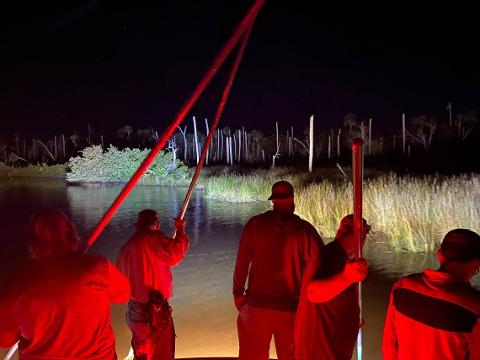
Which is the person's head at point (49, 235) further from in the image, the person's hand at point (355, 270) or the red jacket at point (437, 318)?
the red jacket at point (437, 318)

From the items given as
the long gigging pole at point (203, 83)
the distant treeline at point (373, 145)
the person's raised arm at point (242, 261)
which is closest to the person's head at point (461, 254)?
the long gigging pole at point (203, 83)

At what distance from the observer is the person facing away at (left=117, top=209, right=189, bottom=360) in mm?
3842

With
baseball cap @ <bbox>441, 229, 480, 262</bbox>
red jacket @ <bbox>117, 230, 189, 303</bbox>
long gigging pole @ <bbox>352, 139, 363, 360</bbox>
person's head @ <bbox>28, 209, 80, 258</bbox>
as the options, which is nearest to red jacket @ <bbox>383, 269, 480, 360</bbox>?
baseball cap @ <bbox>441, 229, 480, 262</bbox>

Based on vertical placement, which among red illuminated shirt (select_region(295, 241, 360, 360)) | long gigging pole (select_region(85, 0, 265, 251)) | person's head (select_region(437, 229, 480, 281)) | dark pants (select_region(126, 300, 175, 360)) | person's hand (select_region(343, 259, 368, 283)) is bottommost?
dark pants (select_region(126, 300, 175, 360))

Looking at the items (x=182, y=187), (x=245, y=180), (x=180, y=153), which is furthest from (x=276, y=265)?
(x=180, y=153)

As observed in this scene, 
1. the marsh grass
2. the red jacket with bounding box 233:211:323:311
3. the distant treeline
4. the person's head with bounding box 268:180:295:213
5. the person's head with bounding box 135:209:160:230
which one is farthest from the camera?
the distant treeline

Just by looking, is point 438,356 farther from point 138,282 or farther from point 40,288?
point 138,282

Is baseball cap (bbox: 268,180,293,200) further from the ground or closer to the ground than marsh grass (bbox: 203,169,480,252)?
further from the ground

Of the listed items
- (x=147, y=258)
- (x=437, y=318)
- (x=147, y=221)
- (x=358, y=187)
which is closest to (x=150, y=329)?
(x=147, y=258)

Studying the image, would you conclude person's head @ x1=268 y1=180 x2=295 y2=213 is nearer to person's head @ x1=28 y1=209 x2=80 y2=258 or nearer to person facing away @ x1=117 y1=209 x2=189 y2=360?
person facing away @ x1=117 y1=209 x2=189 y2=360

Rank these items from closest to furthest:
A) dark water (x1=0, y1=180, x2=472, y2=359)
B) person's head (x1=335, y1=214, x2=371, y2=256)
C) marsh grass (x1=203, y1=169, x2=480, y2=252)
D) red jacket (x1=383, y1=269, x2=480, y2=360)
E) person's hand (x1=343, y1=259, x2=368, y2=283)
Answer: red jacket (x1=383, y1=269, x2=480, y2=360)
person's hand (x1=343, y1=259, x2=368, y2=283)
person's head (x1=335, y1=214, x2=371, y2=256)
dark water (x1=0, y1=180, x2=472, y2=359)
marsh grass (x1=203, y1=169, x2=480, y2=252)

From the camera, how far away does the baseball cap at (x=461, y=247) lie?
7.74 feet

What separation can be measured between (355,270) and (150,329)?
2.00m

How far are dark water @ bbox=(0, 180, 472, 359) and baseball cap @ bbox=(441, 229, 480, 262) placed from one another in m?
3.59
